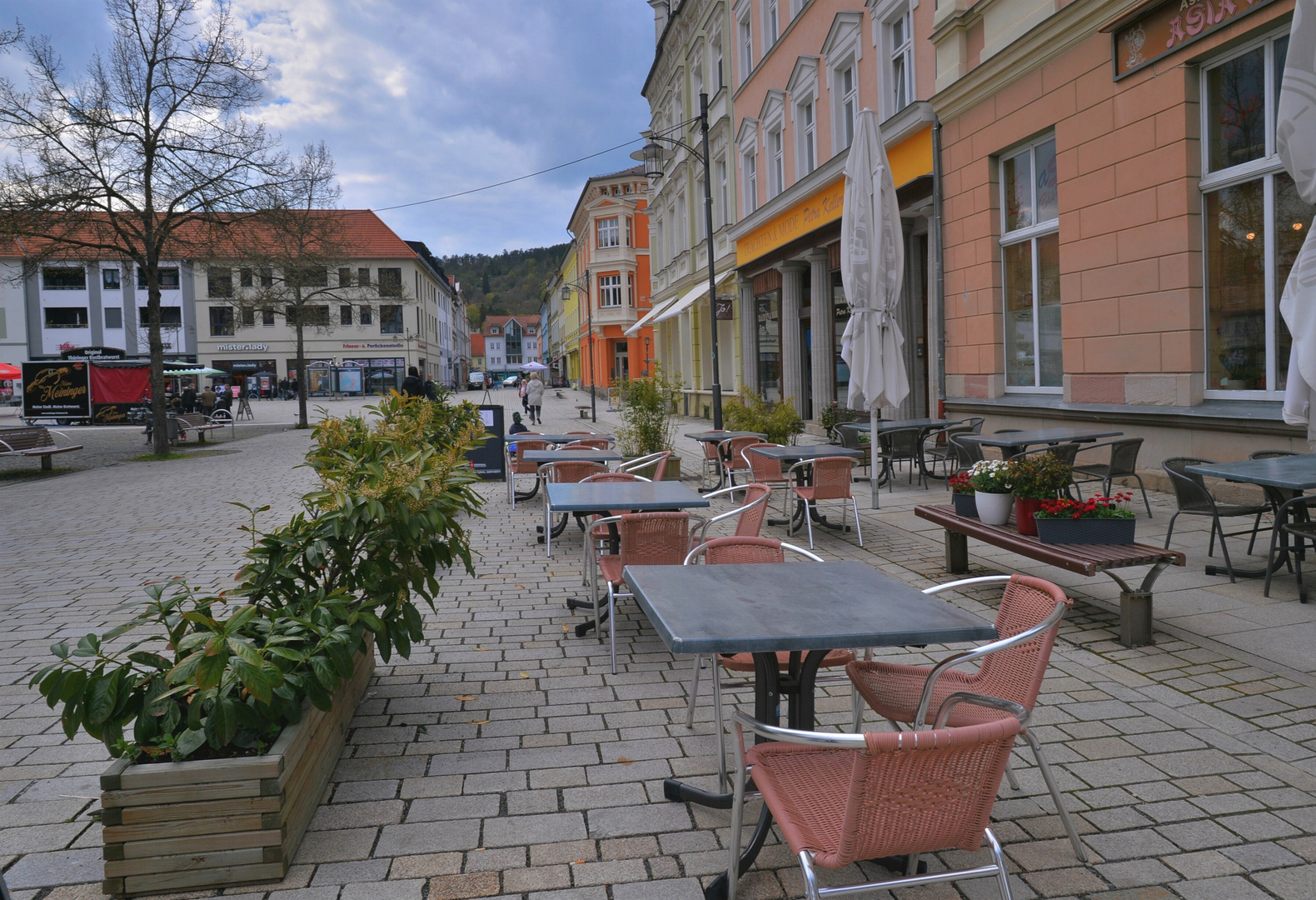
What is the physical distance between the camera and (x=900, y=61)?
15.4 m

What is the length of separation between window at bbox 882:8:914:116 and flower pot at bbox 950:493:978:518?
10335mm

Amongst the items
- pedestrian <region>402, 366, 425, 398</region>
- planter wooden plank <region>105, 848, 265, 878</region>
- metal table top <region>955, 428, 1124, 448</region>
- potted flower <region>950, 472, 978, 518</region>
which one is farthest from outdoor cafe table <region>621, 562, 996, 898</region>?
pedestrian <region>402, 366, 425, 398</region>

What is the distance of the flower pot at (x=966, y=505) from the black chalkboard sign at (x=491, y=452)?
27.7ft

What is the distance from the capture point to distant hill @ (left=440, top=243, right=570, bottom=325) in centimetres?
14800

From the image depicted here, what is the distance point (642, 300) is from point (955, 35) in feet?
141

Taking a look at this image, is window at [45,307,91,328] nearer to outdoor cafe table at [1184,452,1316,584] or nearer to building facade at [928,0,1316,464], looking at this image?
building facade at [928,0,1316,464]

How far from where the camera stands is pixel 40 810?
11.0ft

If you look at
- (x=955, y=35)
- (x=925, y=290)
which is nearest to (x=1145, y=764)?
(x=955, y=35)

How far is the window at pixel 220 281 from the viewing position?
2124cm

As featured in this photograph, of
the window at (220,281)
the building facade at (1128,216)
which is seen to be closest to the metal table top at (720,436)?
the building facade at (1128,216)

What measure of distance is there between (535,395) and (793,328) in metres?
9.34

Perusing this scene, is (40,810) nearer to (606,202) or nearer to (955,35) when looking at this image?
(955,35)

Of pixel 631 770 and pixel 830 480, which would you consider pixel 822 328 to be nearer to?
pixel 830 480

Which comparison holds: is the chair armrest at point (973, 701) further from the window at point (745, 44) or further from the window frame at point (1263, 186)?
the window at point (745, 44)
